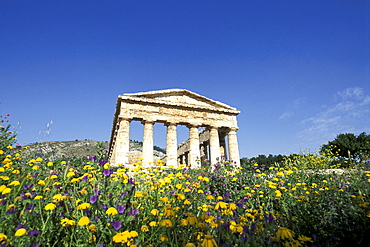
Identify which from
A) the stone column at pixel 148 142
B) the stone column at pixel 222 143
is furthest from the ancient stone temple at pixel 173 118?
Answer: the stone column at pixel 222 143

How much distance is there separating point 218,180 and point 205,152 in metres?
23.3

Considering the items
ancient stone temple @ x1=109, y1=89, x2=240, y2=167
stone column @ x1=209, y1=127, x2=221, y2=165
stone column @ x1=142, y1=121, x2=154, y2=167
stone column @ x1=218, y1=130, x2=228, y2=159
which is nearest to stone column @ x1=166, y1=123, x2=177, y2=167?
ancient stone temple @ x1=109, y1=89, x2=240, y2=167

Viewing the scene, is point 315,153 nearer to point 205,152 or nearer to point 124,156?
point 124,156

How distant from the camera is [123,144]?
19781mm

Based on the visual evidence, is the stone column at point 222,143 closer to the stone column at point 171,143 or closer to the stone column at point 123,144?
the stone column at point 171,143

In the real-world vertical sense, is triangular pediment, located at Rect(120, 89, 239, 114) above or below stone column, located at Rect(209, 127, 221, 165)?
above

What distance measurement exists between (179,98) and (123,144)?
7910 millimetres

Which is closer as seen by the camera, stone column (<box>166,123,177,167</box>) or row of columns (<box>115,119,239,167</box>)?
row of columns (<box>115,119,239,167</box>)

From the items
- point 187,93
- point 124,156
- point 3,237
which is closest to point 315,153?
point 187,93

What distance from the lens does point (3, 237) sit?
1958mm

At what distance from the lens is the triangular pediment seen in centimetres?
2162

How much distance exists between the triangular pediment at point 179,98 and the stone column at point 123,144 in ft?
8.71

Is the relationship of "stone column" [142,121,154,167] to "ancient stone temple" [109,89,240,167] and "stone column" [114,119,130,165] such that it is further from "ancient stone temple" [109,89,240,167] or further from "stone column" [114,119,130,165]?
"stone column" [114,119,130,165]

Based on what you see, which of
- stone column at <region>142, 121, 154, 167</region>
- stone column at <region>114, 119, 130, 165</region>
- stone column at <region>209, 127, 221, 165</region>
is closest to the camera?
stone column at <region>114, 119, 130, 165</region>
